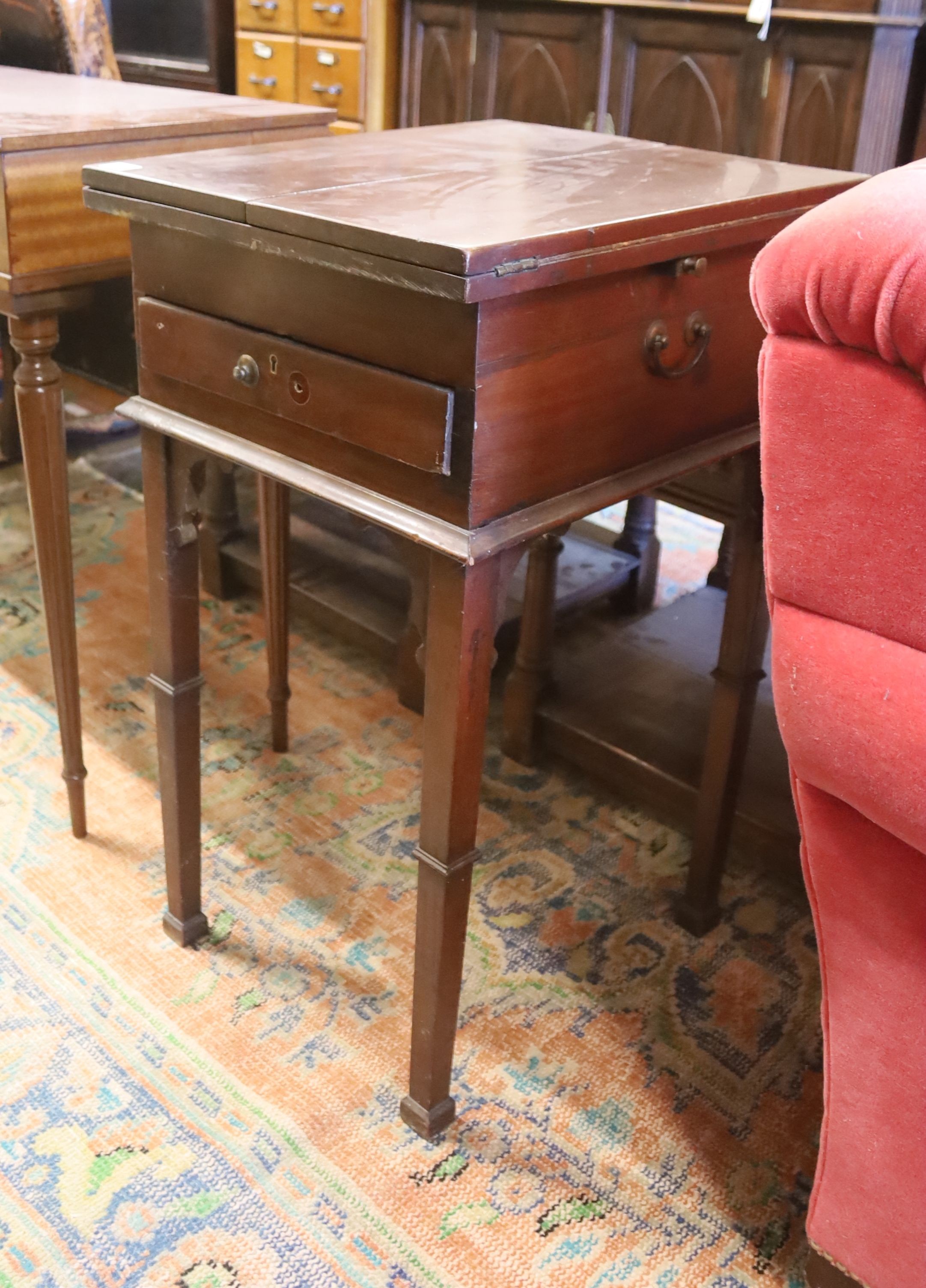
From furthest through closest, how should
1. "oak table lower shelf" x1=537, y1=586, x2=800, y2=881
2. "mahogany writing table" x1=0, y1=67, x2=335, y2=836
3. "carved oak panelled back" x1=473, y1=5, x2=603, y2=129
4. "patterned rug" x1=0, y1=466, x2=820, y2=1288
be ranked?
"carved oak panelled back" x1=473, y1=5, x2=603, y2=129 < "oak table lower shelf" x1=537, y1=586, x2=800, y2=881 < "mahogany writing table" x1=0, y1=67, x2=335, y2=836 < "patterned rug" x1=0, y1=466, x2=820, y2=1288

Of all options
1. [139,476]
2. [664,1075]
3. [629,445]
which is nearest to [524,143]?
[629,445]

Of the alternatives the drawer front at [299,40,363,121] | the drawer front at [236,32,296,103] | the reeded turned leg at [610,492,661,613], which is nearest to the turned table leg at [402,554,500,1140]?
the reeded turned leg at [610,492,661,613]

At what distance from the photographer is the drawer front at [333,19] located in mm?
2963

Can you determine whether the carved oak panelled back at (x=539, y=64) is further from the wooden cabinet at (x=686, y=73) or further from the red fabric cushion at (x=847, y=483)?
the red fabric cushion at (x=847, y=483)

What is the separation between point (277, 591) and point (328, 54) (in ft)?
6.78

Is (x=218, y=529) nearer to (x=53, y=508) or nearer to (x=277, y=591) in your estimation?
(x=277, y=591)

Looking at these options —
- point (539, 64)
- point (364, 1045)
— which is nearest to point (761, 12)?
point (539, 64)

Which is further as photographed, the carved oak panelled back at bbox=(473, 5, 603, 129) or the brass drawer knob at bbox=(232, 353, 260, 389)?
the carved oak panelled back at bbox=(473, 5, 603, 129)

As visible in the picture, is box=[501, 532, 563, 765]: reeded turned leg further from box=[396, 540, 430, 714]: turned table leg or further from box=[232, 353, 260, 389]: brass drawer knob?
box=[232, 353, 260, 389]: brass drawer knob

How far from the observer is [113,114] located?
4.46 feet

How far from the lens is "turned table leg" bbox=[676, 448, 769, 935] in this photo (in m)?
1.24

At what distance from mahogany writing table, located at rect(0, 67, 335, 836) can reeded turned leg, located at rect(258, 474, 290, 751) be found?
→ 0.29 metres

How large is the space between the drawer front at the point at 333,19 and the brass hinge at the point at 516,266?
253cm

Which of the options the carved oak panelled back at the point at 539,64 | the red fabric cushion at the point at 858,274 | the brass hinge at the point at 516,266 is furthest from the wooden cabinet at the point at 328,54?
the red fabric cushion at the point at 858,274
